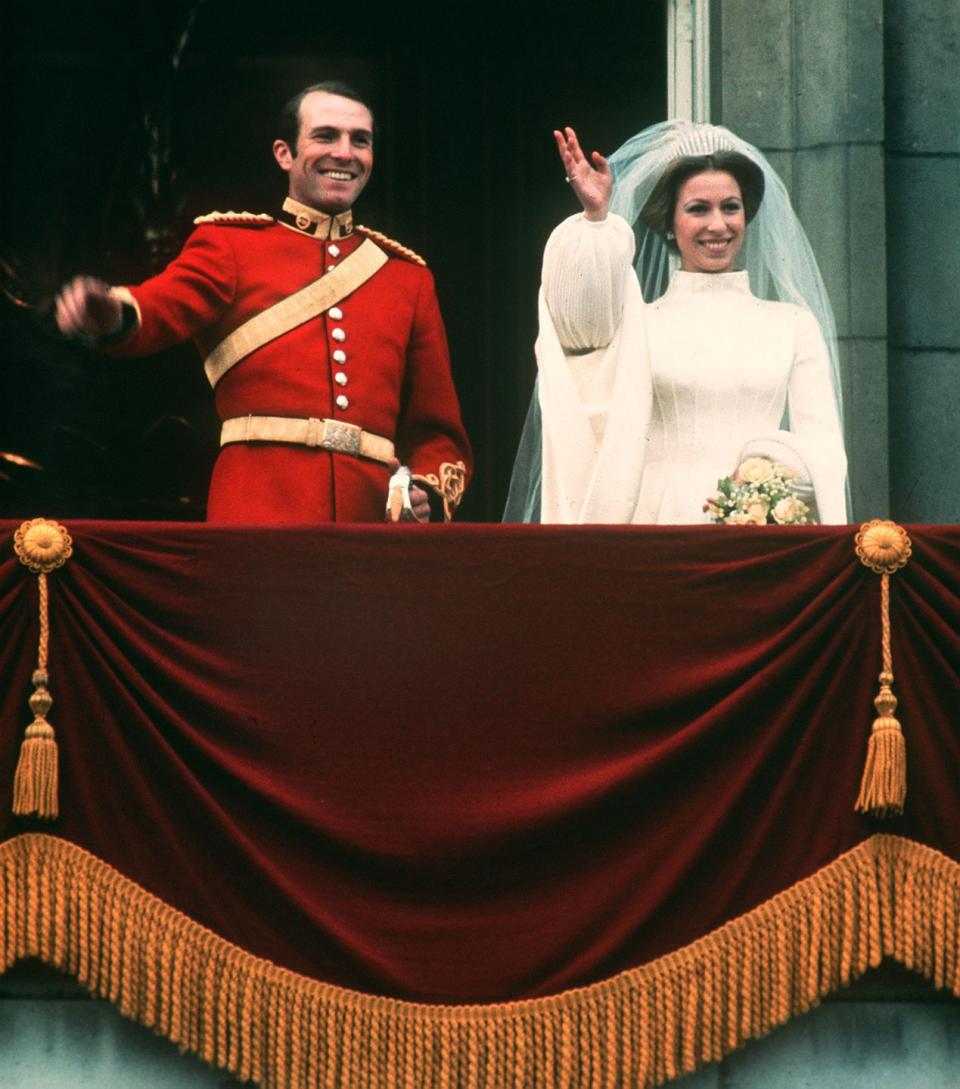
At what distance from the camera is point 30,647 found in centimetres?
545

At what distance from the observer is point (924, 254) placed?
754 centimetres

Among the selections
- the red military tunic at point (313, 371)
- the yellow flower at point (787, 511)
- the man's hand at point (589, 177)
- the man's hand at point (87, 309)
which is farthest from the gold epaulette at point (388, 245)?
the yellow flower at point (787, 511)

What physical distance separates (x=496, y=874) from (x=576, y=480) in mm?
1288

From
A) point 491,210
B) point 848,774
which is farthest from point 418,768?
point 491,210

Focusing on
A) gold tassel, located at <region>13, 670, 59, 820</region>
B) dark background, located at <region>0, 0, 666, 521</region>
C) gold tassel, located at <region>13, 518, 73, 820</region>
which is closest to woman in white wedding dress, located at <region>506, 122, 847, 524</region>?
dark background, located at <region>0, 0, 666, 521</region>

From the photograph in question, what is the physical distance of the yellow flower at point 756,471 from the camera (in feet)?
20.7

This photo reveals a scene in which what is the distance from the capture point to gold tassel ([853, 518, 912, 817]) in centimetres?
538

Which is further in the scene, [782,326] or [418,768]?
[782,326]

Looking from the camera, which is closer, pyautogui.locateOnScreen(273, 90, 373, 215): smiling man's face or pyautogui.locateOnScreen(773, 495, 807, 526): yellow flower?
pyautogui.locateOnScreen(773, 495, 807, 526): yellow flower

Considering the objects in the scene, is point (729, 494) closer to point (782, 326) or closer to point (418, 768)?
point (782, 326)

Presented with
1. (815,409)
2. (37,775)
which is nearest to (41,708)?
(37,775)

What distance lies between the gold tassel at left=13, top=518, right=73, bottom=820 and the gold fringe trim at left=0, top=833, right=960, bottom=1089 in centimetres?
10

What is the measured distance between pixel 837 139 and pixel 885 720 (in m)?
2.49

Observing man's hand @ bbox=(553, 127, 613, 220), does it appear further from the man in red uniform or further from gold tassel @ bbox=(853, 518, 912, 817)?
gold tassel @ bbox=(853, 518, 912, 817)
